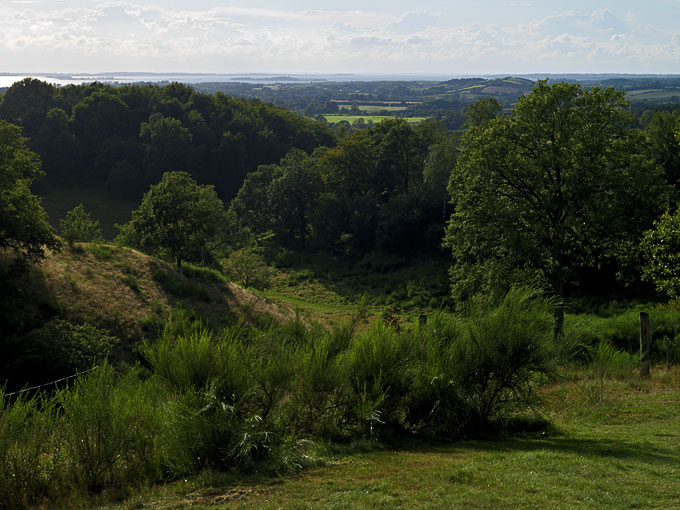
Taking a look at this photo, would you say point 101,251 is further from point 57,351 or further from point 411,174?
point 411,174

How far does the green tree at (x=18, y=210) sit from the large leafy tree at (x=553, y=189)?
53.3 ft

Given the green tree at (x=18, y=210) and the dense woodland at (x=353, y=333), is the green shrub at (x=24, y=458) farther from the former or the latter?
the green tree at (x=18, y=210)

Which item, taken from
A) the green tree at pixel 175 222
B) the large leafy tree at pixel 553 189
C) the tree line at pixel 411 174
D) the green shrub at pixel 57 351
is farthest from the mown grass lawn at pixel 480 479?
the green tree at pixel 175 222

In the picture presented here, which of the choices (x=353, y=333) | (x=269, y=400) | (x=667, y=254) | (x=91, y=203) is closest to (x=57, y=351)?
(x=353, y=333)

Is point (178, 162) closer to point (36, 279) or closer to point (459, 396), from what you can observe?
point (36, 279)

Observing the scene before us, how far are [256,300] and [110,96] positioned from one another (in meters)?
68.2

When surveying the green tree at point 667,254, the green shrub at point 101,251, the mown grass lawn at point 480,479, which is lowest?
the green shrub at point 101,251

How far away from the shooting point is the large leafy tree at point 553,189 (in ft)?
62.1

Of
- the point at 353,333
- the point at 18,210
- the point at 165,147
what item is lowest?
the point at 353,333

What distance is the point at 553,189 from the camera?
65.4 feet

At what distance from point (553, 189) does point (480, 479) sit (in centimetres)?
1450

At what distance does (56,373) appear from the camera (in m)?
18.0

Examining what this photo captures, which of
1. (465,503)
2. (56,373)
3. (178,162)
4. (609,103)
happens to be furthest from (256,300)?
(178,162)

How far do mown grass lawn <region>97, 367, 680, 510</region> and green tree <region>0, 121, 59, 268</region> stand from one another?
650 inches
